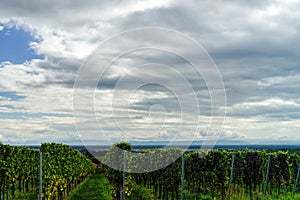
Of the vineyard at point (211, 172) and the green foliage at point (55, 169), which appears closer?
the green foliage at point (55, 169)

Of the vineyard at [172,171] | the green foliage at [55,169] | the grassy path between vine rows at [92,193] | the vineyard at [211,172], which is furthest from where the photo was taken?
the grassy path between vine rows at [92,193]

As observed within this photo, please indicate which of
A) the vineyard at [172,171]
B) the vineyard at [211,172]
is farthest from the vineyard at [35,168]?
the vineyard at [211,172]

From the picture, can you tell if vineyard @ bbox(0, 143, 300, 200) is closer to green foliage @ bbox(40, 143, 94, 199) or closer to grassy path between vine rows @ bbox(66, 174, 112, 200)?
green foliage @ bbox(40, 143, 94, 199)

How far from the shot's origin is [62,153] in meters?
22.7

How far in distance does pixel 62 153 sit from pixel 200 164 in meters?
8.63

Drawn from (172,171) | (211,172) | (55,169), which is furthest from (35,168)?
(211,172)

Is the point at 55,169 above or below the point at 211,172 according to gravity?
above

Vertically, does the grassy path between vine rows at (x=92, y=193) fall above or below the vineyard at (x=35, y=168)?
below

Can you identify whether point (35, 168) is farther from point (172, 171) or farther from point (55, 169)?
point (172, 171)

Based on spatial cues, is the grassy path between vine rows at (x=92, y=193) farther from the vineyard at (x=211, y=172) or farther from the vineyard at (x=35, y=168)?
the vineyard at (x=211, y=172)

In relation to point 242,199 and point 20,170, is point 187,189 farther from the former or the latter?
point 20,170

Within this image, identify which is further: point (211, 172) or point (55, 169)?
point (55, 169)

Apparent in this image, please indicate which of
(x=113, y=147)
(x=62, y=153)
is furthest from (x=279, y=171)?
(x=62, y=153)

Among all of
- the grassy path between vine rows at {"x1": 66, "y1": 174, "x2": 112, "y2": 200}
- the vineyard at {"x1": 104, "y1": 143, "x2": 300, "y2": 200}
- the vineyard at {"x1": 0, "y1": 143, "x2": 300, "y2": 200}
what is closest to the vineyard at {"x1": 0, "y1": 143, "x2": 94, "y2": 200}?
the vineyard at {"x1": 0, "y1": 143, "x2": 300, "y2": 200}
